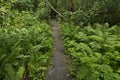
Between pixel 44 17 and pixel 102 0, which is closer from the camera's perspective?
pixel 102 0

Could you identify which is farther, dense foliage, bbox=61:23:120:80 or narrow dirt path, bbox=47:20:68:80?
narrow dirt path, bbox=47:20:68:80

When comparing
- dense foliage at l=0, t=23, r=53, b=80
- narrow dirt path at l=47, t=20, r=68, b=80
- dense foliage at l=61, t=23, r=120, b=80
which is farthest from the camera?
narrow dirt path at l=47, t=20, r=68, b=80

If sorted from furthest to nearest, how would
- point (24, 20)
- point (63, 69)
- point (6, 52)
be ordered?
1. point (24, 20)
2. point (63, 69)
3. point (6, 52)

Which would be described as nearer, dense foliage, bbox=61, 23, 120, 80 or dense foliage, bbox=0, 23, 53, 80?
dense foliage, bbox=0, 23, 53, 80

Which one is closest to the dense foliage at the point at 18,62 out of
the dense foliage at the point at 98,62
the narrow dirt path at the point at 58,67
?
the narrow dirt path at the point at 58,67

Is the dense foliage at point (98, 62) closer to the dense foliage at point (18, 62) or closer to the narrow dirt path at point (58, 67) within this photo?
the narrow dirt path at point (58, 67)

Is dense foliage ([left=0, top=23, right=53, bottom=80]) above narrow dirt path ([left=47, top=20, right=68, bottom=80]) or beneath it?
above

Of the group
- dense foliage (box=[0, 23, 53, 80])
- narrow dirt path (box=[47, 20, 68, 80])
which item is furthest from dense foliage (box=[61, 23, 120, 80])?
dense foliage (box=[0, 23, 53, 80])

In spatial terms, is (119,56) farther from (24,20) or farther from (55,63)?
(24,20)

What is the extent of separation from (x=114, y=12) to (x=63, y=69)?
8451mm

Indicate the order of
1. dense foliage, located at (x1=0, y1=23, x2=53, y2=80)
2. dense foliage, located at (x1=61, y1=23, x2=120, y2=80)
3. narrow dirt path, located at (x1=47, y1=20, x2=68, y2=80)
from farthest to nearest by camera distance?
narrow dirt path, located at (x1=47, y1=20, x2=68, y2=80) → dense foliage, located at (x1=61, y1=23, x2=120, y2=80) → dense foliage, located at (x1=0, y1=23, x2=53, y2=80)

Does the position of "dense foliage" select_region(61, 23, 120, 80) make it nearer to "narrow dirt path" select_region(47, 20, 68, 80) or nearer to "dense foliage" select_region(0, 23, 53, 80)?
"narrow dirt path" select_region(47, 20, 68, 80)

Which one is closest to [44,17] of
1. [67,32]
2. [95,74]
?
[67,32]

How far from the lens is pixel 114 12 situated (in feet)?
53.1
